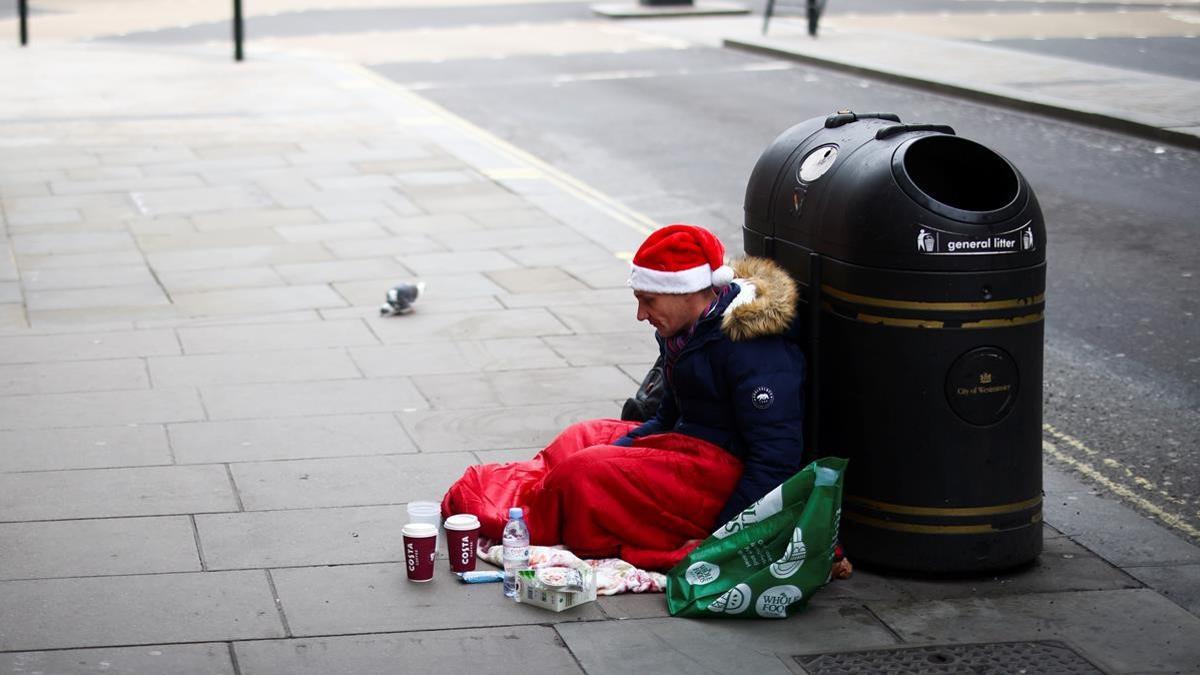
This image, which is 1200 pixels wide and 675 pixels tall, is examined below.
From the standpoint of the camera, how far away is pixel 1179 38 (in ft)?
75.9

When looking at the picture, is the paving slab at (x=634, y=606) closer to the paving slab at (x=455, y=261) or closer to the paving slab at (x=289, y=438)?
the paving slab at (x=289, y=438)

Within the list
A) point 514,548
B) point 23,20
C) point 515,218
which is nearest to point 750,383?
point 514,548

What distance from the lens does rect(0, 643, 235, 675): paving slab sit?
14.4 feet

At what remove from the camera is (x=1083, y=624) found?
479cm

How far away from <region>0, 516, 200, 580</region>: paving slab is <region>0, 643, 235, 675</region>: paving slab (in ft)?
2.04

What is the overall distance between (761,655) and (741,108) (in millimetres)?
13556

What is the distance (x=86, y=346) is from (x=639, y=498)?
13.6ft

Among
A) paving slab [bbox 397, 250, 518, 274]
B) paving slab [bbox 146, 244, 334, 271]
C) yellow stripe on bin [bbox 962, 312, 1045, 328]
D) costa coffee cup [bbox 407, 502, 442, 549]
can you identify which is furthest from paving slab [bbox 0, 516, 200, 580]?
paving slab [bbox 146, 244, 334, 271]

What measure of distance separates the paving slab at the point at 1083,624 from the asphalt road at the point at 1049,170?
98 cm

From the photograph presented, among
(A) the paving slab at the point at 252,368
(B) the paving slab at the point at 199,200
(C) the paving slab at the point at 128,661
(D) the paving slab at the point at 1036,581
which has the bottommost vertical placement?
(B) the paving slab at the point at 199,200

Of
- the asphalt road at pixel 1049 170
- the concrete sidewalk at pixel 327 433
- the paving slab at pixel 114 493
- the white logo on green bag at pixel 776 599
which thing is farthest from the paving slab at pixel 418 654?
the asphalt road at pixel 1049 170

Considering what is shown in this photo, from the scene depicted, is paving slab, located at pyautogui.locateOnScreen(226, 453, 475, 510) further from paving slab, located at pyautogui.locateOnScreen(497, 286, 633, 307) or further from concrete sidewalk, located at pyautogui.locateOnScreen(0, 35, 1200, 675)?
paving slab, located at pyautogui.locateOnScreen(497, 286, 633, 307)

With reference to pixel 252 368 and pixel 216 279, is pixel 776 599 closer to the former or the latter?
pixel 252 368

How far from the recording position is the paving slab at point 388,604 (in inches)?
186
